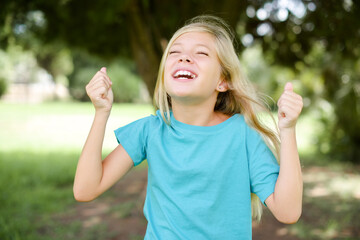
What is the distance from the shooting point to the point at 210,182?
1550 mm

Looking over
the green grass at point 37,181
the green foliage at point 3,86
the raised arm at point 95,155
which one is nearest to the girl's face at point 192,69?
the raised arm at point 95,155

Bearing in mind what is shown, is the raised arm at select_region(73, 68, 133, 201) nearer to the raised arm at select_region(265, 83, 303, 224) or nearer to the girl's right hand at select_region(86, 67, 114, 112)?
the girl's right hand at select_region(86, 67, 114, 112)

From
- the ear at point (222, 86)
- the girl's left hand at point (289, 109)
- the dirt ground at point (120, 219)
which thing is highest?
the ear at point (222, 86)

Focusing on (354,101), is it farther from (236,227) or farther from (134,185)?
(236,227)

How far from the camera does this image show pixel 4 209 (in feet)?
14.6

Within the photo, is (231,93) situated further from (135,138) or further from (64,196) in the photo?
(64,196)

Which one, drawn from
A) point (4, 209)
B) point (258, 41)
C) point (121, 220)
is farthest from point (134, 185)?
point (258, 41)

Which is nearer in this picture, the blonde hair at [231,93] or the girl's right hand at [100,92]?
the girl's right hand at [100,92]

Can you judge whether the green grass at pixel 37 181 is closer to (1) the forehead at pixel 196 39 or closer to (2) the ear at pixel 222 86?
(2) the ear at pixel 222 86

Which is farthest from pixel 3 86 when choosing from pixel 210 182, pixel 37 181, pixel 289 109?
pixel 289 109

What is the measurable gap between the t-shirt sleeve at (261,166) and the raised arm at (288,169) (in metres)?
0.04

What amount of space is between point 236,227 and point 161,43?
3.18m

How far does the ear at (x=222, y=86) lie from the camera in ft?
5.92

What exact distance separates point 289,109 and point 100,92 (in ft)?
2.61
